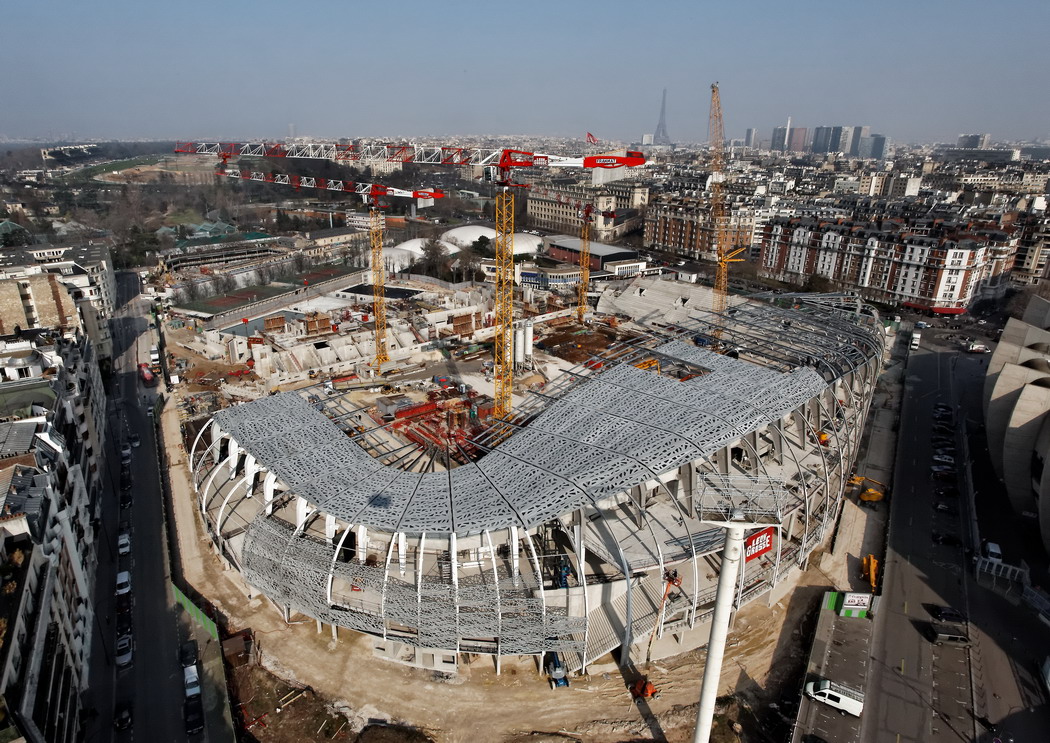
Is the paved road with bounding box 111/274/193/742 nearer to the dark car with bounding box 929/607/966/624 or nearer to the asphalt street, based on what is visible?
the asphalt street

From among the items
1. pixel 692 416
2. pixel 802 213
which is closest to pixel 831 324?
pixel 692 416

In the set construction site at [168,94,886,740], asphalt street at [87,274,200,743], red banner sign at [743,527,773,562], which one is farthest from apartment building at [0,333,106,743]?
red banner sign at [743,527,773,562]

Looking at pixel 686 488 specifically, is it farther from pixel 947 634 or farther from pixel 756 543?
pixel 947 634

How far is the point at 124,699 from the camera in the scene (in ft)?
49.1

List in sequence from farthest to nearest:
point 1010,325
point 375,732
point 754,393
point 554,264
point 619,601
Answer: point 554,264, point 1010,325, point 754,393, point 619,601, point 375,732

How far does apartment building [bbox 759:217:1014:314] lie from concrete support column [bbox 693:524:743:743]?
46.8 meters

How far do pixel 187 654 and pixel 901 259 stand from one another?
56005 millimetres

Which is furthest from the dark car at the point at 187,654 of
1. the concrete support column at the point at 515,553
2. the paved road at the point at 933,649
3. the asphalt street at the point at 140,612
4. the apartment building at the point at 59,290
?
the apartment building at the point at 59,290

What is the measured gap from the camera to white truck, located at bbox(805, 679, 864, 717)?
1470 centimetres

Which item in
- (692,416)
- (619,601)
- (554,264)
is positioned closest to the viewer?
(619,601)

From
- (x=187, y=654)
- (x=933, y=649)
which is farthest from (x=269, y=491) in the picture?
(x=933, y=649)

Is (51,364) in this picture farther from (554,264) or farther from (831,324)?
(554,264)

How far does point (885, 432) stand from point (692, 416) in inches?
669

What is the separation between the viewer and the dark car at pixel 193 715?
46.8 ft
